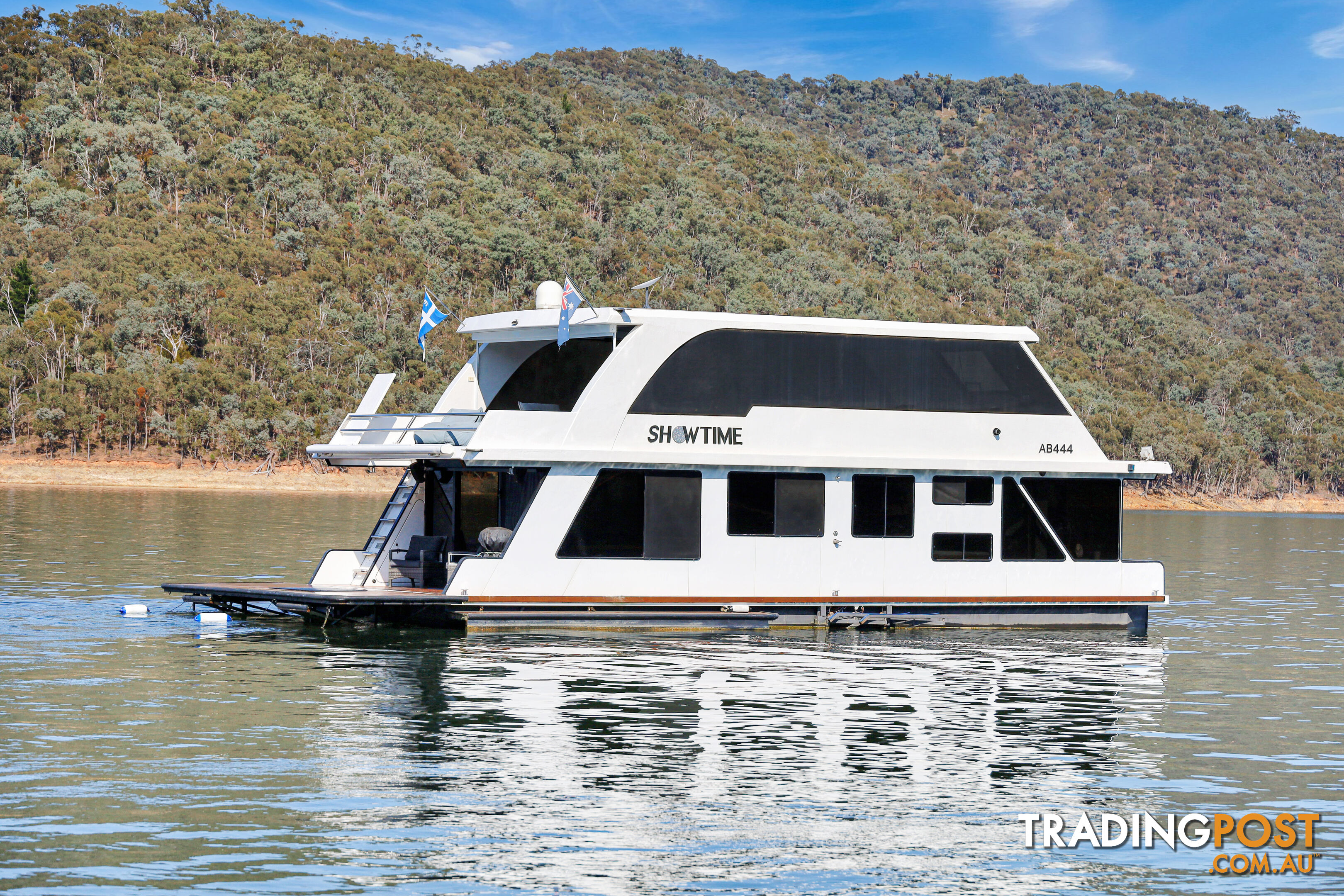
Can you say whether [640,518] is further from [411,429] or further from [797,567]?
[411,429]

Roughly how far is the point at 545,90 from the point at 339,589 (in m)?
141

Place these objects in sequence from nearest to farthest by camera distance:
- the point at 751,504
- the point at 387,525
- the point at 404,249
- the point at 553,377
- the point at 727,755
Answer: the point at 727,755 → the point at 751,504 → the point at 387,525 → the point at 553,377 → the point at 404,249

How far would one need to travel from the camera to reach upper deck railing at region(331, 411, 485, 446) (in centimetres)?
1975

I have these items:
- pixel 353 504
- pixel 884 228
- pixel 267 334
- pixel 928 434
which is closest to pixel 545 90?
pixel 884 228

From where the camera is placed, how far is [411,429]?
20.4m

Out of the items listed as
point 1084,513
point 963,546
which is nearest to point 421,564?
point 963,546

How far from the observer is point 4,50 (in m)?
115

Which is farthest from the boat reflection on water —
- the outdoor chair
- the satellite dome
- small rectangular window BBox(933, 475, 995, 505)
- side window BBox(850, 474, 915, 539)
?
the satellite dome

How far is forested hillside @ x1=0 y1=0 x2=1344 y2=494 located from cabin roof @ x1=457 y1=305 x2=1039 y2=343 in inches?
2311

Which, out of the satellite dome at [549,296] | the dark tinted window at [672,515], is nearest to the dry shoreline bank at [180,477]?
the satellite dome at [549,296]

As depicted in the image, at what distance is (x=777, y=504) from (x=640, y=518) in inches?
74.4

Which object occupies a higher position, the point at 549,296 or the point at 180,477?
the point at 549,296

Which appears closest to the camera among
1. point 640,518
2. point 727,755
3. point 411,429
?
point 727,755

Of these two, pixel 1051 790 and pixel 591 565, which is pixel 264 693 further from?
pixel 1051 790
